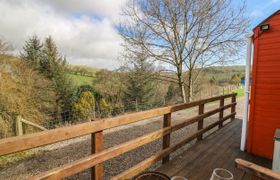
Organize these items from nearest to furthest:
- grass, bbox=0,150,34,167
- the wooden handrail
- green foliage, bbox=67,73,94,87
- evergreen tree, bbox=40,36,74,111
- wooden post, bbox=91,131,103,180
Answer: the wooden handrail, wooden post, bbox=91,131,103,180, grass, bbox=0,150,34,167, evergreen tree, bbox=40,36,74,111, green foliage, bbox=67,73,94,87

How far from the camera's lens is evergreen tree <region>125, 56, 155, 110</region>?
10.1 meters

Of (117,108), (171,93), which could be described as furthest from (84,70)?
(171,93)

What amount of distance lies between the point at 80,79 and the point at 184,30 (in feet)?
34.9

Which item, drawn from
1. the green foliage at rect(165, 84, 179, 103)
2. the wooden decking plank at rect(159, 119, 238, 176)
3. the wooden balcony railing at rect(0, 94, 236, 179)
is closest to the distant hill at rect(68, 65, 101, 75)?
the green foliage at rect(165, 84, 179, 103)

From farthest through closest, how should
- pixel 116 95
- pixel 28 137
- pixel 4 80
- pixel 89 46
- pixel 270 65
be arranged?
pixel 89 46, pixel 116 95, pixel 4 80, pixel 270 65, pixel 28 137

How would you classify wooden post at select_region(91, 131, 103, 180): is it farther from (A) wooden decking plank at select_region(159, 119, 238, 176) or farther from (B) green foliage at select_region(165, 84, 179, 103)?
(B) green foliage at select_region(165, 84, 179, 103)

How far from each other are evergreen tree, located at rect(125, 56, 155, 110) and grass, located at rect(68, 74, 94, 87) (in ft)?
14.0

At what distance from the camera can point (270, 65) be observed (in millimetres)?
2828

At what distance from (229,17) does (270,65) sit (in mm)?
7213

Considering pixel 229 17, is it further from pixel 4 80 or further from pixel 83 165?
pixel 4 80

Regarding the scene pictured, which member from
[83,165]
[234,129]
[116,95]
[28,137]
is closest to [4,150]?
[28,137]

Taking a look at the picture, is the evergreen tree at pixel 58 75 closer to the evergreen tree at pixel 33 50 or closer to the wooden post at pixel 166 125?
the evergreen tree at pixel 33 50

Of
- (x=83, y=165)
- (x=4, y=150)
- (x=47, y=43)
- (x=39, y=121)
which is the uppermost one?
(x=47, y=43)

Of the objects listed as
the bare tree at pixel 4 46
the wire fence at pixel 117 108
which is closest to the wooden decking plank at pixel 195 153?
the wire fence at pixel 117 108
